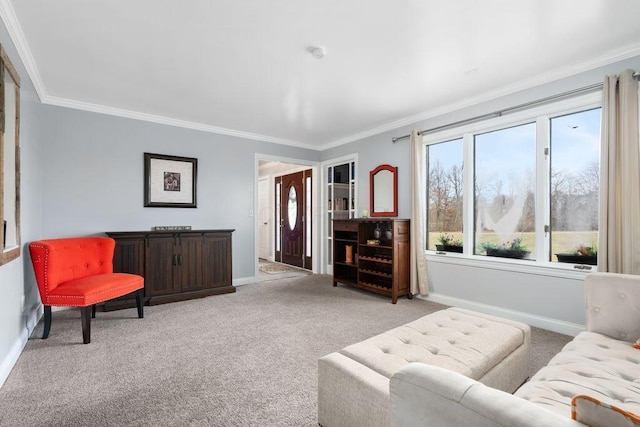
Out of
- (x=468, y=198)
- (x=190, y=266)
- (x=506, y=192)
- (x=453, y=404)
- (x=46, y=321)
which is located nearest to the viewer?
(x=453, y=404)

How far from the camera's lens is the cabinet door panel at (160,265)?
3863mm

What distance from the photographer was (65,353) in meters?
2.50

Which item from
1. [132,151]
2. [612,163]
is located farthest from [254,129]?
Answer: [612,163]

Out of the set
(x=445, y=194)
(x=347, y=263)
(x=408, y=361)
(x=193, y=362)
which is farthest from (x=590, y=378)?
(x=347, y=263)

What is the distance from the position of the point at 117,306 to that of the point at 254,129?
3.09 meters

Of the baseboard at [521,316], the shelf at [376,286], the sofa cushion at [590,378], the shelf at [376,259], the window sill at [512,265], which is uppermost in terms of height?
the window sill at [512,265]

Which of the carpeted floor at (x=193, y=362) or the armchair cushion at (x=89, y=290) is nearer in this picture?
the carpeted floor at (x=193, y=362)

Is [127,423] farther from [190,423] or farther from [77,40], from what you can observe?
[77,40]

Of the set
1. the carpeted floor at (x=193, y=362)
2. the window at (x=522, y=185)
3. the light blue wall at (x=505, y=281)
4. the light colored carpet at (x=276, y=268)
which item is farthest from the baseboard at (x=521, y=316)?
the light colored carpet at (x=276, y=268)

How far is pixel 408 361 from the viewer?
1.54 m

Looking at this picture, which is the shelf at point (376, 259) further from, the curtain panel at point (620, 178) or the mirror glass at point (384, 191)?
the curtain panel at point (620, 178)

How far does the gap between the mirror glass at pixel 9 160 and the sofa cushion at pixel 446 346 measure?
247cm

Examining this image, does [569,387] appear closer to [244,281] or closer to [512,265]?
[512,265]

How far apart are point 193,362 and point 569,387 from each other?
2319 millimetres
